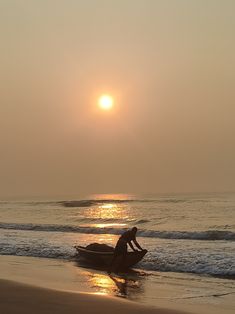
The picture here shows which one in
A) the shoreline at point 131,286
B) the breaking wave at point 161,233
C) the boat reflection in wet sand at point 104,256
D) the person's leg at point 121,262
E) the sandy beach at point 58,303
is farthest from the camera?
the breaking wave at point 161,233

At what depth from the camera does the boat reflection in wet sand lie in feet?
51.6

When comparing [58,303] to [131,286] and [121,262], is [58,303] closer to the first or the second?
[131,286]

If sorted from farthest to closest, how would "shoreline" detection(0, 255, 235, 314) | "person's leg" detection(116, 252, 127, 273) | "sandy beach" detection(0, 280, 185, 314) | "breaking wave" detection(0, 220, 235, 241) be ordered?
"breaking wave" detection(0, 220, 235, 241), "person's leg" detection(116, 252, 127, 273), "shoreline" detection(0, 255, 235, 314), "sandy beach" detection(0, 280, 185, 314)

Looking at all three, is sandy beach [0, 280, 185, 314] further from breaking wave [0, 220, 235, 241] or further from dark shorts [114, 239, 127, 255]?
breaking wave [0, 220, 235, 241]

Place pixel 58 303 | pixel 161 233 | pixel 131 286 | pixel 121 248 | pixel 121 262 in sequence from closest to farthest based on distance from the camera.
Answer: pixel 58 303 < pixel 131 286 < pixel 121 262 < pixel 121 248 < pixel 161 233

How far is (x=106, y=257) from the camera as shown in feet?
53.9

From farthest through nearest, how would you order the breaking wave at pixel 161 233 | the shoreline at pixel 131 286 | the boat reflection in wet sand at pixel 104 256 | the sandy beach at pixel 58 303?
the breaking wave at pixel 161 233, the boat reflection in wet sand at pixel 104 256, the shoreline at pixel 131 286, the sandy beach at pixel 58 303

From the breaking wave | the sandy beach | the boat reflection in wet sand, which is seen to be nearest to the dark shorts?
the boat reflection in wet sand

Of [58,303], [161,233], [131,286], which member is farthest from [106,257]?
[161,233]

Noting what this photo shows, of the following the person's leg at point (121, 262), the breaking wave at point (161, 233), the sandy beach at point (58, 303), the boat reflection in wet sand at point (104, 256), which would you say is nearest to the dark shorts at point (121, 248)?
the person's leg at point (121, 262)

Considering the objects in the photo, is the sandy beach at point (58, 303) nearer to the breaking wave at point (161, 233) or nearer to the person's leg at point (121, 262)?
the person's leg at point (121, 262)

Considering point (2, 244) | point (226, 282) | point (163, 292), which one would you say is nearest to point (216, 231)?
point (2, 244)

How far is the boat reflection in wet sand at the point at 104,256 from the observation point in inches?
620

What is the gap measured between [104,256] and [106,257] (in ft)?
0.40
